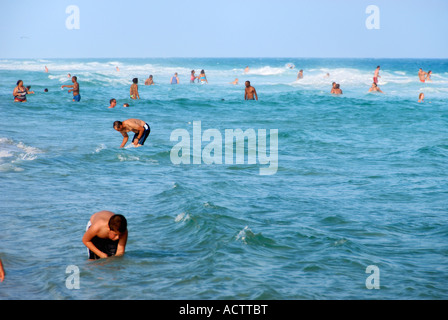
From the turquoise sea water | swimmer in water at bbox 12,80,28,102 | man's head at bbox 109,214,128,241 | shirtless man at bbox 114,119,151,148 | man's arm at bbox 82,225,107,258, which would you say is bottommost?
the turquoise sea water

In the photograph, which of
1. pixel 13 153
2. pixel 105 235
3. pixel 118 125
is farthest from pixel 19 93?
pixel 105 235

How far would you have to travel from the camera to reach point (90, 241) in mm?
6414

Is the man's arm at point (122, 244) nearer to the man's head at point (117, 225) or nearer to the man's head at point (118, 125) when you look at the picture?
the man's head at point (117, 225)

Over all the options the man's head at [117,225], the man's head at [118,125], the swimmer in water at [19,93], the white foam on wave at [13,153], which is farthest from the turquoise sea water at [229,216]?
the swimmer in water at [19,93]

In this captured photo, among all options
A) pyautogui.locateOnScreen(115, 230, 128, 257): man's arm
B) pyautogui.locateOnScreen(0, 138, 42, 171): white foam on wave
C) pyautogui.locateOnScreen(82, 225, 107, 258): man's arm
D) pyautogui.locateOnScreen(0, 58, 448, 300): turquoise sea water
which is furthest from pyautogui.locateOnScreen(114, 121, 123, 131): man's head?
pyautogui.locateOnScreen(82, 225, 107, 258): man's arm

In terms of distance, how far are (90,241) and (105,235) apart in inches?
7.7

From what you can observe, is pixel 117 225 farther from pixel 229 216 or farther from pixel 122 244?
pixel 229 216

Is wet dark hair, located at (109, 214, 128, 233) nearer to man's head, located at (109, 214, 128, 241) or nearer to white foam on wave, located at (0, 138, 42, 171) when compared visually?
man's head, located at (109, 214, 128, 241)

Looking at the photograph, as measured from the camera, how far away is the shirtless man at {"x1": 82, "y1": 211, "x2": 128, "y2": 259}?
6105mm

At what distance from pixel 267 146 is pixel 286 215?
7583 mm

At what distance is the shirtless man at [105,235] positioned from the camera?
20.0 ft

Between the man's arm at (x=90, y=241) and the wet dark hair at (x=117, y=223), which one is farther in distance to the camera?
the man's arm at (x=90, y=241)

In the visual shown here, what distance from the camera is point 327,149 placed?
52.6ft
